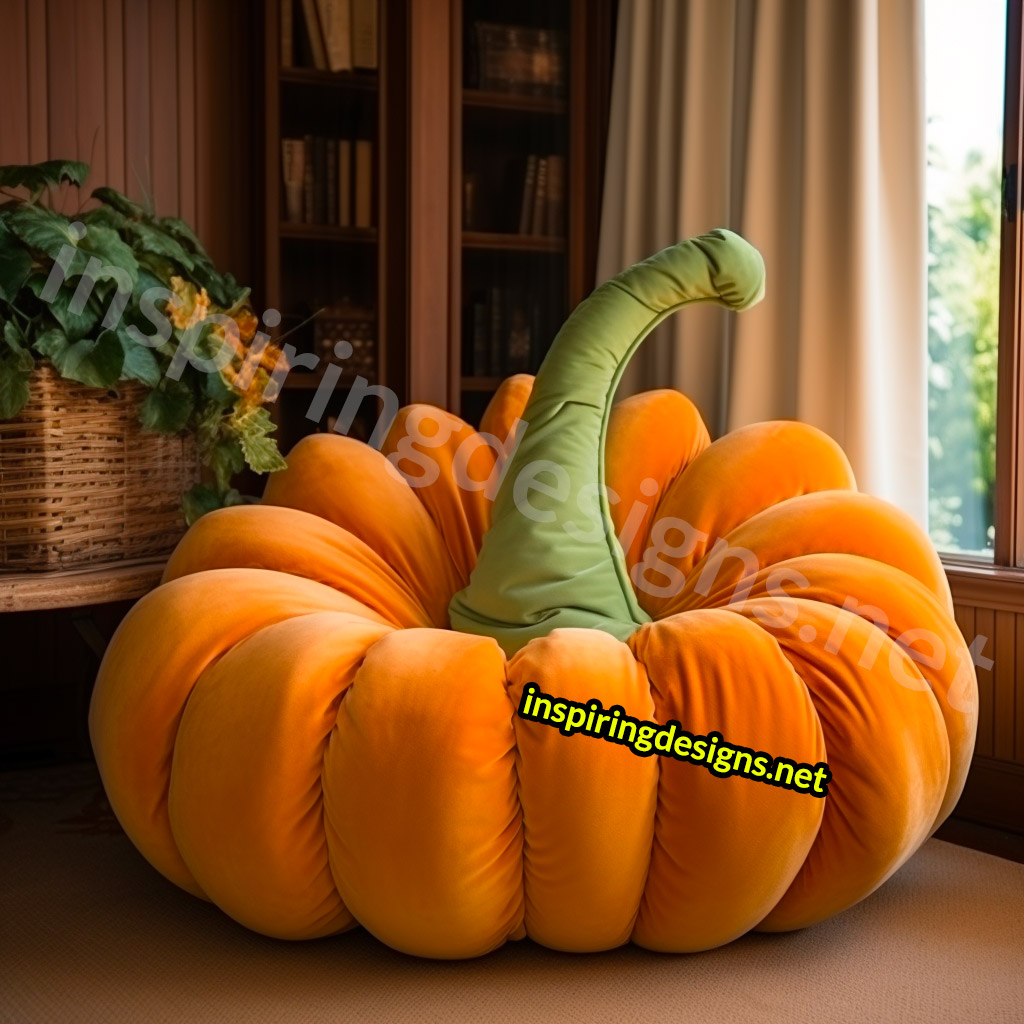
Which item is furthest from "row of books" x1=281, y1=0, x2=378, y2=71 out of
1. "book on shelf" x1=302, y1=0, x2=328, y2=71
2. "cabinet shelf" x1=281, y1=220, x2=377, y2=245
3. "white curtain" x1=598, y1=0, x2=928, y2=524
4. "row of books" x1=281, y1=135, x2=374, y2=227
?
"white curtain" x1=598, y1=0, x2=928, y2=524

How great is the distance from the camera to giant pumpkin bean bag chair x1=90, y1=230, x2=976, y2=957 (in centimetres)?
122

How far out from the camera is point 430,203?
2359mm

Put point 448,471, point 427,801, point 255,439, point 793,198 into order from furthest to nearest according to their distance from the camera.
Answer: point 793,198
point 448,471
point 255,439
point 427,801

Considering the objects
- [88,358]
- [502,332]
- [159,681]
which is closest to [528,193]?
[502,332]

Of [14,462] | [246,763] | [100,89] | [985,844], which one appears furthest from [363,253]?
[985,844]

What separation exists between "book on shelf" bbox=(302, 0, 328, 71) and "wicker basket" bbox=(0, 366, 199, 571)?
0.97 meters

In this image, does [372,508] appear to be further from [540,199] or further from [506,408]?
[540,199]

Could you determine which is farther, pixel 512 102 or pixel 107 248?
pixel 512 102

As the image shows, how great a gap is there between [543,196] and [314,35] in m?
0.56

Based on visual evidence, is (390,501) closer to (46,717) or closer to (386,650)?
(386,650)

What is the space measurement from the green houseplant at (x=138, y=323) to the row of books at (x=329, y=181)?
19.4 inches

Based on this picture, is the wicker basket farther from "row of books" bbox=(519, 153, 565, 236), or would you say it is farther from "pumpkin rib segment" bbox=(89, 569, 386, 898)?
"row of books" bbox=(519, 153, 565, 236)

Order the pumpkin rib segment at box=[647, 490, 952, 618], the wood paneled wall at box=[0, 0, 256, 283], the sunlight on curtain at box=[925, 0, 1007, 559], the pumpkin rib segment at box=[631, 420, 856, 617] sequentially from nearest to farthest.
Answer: the pumpkin rib segment at box=[647, 490, 952, 618] → the pumpkin rib segment at box=[631, 420, 856, 617] → the sunlight on curtain at box=[925, 0, 1007, 559] → the wood paneled wall at box=[0, 0, 256, 283]

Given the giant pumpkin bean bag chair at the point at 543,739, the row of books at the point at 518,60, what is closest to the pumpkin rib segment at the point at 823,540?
the giant pumpkin bean bag chair at the point at 543,739
